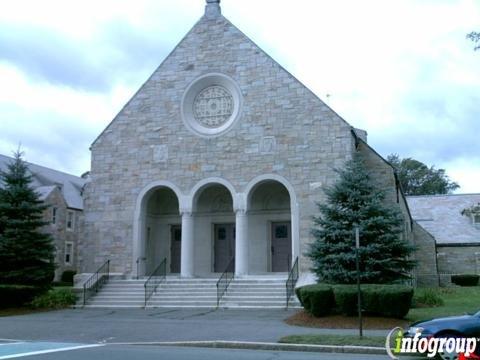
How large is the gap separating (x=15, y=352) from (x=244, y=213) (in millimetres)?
13541

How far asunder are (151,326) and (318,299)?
15.9ft

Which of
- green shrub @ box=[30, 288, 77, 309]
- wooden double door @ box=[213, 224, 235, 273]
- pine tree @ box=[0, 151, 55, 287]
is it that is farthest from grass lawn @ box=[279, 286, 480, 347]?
pine tree @ box=[0, 151, 55, 287]

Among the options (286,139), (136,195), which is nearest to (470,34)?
(286,139)

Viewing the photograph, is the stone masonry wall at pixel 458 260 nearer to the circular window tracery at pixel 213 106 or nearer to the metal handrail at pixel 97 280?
the circular window tracery at pixel 213 106

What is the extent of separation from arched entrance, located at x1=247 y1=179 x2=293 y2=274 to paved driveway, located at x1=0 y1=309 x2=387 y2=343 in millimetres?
6056

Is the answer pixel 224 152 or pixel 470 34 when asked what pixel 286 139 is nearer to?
pixel 224 152

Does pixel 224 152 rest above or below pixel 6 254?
above

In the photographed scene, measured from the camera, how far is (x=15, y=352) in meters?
10.8

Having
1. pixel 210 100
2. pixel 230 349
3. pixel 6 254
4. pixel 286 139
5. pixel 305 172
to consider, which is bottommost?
pixel 230 349

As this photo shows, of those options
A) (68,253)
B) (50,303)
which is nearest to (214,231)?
(50,303)

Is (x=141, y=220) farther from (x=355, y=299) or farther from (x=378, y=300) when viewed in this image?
(x=378, y=300)

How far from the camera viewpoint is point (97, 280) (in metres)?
23.3

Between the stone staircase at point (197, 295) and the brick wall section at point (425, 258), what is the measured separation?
17021mm

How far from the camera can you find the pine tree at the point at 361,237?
17.7m
